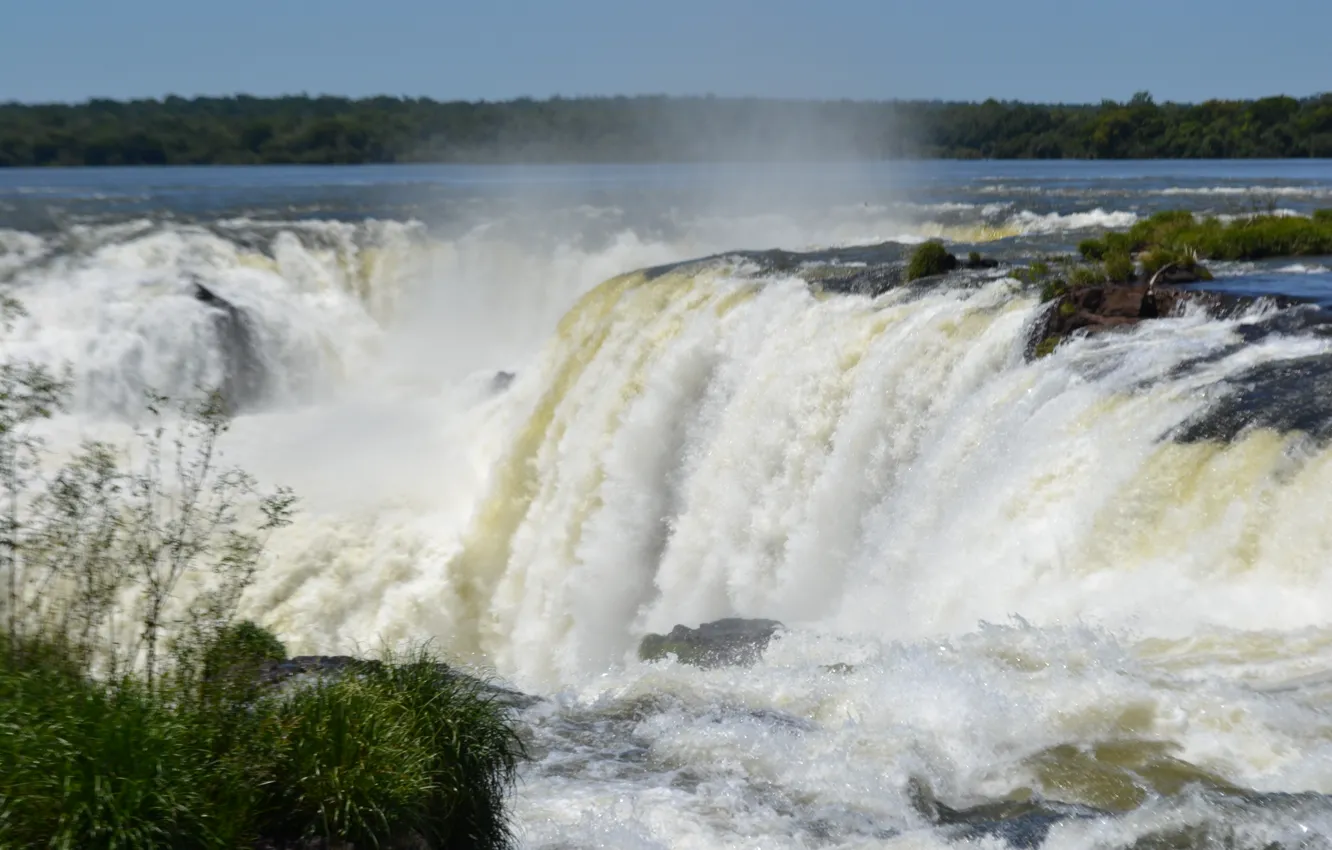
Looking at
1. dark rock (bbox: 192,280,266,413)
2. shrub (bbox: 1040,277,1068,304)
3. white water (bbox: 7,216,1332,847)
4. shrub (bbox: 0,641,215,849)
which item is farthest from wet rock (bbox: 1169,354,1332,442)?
dark rock (bbox: 192,280,266,413)

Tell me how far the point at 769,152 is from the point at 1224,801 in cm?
6138

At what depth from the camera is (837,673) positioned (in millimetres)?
8016

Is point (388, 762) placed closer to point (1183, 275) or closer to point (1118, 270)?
point (1118, 270)

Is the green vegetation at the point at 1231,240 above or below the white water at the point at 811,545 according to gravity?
above

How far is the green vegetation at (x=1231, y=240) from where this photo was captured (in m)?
18.0

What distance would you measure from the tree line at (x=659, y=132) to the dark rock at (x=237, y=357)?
4215 centimetres

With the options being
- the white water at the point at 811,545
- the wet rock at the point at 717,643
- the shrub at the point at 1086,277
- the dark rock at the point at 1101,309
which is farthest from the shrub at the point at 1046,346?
the wet rock at the point at 717,643

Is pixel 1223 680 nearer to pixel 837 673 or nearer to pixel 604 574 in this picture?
pixel 837 673

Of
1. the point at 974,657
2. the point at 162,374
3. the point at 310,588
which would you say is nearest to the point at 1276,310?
the point at 974,657

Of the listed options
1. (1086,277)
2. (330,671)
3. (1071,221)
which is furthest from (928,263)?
(1071,221)

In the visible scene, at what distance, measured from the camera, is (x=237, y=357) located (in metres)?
25.2

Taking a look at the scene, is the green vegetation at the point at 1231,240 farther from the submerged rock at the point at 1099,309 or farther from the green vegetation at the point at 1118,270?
the submerged rock at the point at 1099,309

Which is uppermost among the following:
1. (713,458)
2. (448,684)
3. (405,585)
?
(448,684)

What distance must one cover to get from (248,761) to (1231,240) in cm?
1630
